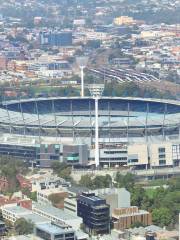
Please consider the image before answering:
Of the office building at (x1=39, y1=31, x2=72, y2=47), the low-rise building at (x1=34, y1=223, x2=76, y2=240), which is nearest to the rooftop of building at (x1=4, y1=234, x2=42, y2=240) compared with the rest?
the low-rise building at (x1=34, y1=223, x2=76, y2=240)

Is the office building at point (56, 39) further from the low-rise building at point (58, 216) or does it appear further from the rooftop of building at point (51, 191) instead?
the low-rise building at point (58, 216)

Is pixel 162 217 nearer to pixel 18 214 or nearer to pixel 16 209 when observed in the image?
pixel 18 214

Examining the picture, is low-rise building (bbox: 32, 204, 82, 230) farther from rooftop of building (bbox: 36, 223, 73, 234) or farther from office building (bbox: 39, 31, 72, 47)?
office building (bbox: 39, 31, 72, 47)

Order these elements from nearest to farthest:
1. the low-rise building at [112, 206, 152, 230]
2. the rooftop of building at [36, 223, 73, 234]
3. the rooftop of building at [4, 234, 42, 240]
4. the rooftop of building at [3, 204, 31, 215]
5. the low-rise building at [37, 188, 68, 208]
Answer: the rooftop of building at [36, 223, 73, 234], the rooftop of building at [4, 234, 42, 240], the low-rise building at [112, 206, 152, 230], the rooftop of building at [3, 204, 31, 215], the low-rise building at [37, 188, 68, 208]

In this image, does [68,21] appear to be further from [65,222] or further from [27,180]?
[65,222]

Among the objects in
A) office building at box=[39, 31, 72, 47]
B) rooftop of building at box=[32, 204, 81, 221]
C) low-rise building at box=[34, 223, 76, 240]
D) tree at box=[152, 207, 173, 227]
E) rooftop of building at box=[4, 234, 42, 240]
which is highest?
low-rise building at box=[34, 223, 76, 240]

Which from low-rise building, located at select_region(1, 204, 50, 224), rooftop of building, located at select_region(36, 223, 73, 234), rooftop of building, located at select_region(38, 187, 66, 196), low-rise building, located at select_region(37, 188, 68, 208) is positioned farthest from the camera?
rooftop of building, located at select_region(38, 187, 66, 196)

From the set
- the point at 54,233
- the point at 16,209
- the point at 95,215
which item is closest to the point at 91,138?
the point at 16,209
